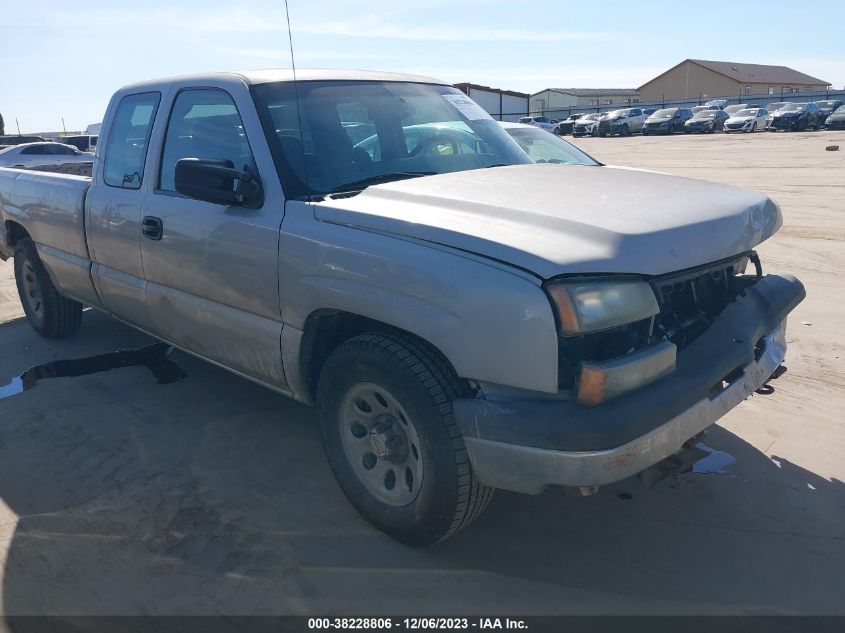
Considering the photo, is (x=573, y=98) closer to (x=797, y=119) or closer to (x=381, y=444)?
(x=797, y=119)

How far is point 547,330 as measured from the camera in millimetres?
2277

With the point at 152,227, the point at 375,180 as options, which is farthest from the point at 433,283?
the point at 152,227

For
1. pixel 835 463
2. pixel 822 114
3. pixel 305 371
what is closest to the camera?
pixel 305 371

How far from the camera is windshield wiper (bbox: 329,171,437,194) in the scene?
321 cm

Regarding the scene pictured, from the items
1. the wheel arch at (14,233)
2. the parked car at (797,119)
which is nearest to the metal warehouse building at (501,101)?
the parked car at (797,119)

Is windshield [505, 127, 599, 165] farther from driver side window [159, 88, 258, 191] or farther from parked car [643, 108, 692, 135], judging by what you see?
parked car [643, 108, 692, 135]

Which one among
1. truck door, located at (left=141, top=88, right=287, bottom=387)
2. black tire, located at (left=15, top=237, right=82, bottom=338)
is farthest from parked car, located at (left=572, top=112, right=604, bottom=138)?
truck door, located at (left=141, top=88, right=287, bottom=387)

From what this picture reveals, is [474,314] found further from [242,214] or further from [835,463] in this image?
[835,463]

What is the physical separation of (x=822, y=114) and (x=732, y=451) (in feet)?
129

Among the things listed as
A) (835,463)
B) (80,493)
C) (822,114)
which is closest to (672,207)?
(835,463)

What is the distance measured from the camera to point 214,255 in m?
3.46

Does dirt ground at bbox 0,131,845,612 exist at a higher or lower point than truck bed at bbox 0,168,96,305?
lower

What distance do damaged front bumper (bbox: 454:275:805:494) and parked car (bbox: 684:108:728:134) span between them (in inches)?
1619

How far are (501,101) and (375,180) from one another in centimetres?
6629
